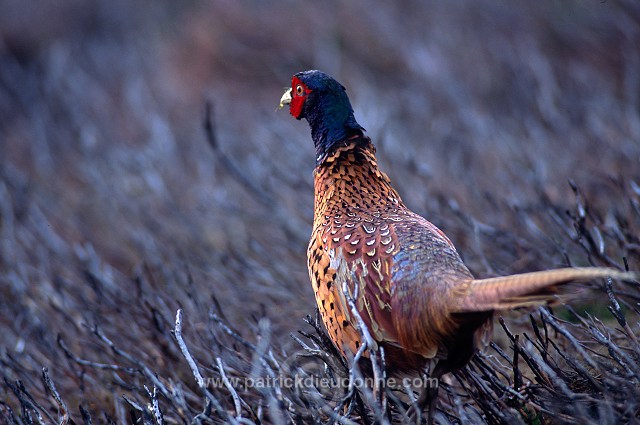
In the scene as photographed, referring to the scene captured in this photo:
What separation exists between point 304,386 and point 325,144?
40.3 inches

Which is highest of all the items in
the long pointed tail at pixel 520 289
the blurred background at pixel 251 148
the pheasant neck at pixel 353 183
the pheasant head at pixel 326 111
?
the blurred background at pixel 251 148

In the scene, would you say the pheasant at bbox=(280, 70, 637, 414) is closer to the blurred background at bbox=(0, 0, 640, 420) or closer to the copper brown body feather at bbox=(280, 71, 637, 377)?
the copper brown body feather at bbox=(280, 71, 637, 377)

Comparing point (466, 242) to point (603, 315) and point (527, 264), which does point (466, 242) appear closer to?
point (527, 264)

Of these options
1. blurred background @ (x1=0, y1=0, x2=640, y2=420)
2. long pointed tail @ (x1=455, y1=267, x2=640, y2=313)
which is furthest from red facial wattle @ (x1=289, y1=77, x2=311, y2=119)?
long pointed tail @ (x1=455, y1=267, x2=640, y2=313)

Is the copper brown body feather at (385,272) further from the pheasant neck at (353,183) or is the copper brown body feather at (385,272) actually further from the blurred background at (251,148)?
the blurred background at (251,148)

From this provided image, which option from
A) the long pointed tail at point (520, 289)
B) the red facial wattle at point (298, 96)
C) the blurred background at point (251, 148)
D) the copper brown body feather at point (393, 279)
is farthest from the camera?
the blurred background at point (251, 148)

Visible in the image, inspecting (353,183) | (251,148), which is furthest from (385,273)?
(251,148)

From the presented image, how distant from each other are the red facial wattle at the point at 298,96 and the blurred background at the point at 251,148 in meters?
1.04

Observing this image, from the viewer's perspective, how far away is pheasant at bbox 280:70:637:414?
2.28 meters

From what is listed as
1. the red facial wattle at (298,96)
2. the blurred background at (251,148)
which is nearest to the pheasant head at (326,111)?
the red facial wattle at (298,96)

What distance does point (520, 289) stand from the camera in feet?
6.88

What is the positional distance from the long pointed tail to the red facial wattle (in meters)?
1.30

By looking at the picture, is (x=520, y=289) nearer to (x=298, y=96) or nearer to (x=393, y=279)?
(x=393, y=279)

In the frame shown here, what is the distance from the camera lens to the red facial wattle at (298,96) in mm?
3178
